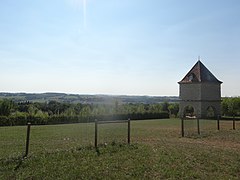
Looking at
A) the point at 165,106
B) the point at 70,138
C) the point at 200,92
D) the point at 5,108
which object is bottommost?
the point at 70,138

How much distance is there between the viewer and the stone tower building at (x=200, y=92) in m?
36.9

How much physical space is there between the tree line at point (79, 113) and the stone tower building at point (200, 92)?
502 cm

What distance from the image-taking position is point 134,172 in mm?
6910

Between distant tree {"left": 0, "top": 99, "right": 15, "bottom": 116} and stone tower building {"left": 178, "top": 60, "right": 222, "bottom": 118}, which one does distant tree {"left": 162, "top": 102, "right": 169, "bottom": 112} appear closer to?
stone tower building {"left": 178, "top": 60, "right": 222, "bottom": 118}

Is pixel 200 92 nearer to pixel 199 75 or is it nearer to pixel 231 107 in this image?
pixel 199 75

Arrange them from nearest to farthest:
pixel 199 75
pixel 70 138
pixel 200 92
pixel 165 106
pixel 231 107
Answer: pixel 70 138 → pixel 200 92 → pixel 199 75 → pixel 231 107 → pixel 165 106

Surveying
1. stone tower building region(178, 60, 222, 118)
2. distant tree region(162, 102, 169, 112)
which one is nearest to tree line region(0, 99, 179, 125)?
distant tree region(162, 102, 169, 112)

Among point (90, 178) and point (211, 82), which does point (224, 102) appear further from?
point (90, 178)

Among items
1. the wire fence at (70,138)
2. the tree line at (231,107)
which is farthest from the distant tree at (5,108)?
the tree line at (231,107)

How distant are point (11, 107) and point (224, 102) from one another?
110 feet

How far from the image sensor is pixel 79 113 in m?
35.8

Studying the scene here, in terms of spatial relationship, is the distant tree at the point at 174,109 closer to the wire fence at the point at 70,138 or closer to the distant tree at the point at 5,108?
the wire fence at the point at 70,138

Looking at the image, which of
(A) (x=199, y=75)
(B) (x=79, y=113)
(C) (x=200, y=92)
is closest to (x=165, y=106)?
(A) (x=199, y=75)

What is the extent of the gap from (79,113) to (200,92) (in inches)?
698
